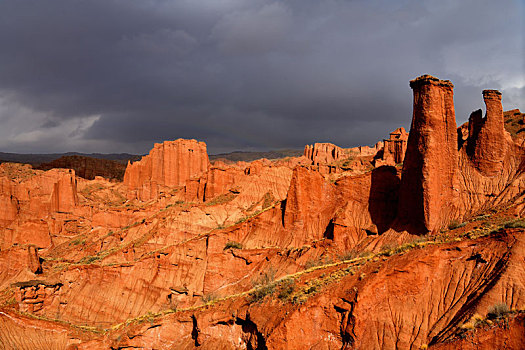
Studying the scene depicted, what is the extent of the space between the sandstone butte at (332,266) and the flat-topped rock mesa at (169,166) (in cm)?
4829

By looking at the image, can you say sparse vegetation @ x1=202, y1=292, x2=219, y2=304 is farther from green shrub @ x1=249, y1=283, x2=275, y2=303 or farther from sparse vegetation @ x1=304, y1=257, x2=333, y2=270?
green shrub @ x1=249, y1=283, x2=275, y2=303

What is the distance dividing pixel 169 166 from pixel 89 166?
48.2 meters

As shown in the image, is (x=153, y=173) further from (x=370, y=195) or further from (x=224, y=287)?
(x=370, y=195)

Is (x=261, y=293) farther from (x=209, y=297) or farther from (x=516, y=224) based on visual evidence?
(x=209, y=297)

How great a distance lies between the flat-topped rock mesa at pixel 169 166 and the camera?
4087 inches

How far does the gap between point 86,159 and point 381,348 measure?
143604 mm

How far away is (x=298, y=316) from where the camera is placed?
16000 mm

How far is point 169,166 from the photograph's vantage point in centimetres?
10425

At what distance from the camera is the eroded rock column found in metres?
22.2

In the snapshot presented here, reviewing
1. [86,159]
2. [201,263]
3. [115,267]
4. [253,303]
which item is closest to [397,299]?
[253,303]

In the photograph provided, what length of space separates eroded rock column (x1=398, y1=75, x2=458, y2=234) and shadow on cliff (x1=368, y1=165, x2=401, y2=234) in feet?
11.8

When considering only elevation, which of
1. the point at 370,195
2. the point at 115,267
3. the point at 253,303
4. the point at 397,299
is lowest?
the point at 115,267

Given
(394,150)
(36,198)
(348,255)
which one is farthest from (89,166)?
(348,255)

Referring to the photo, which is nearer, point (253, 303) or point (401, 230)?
point (253, 303)
